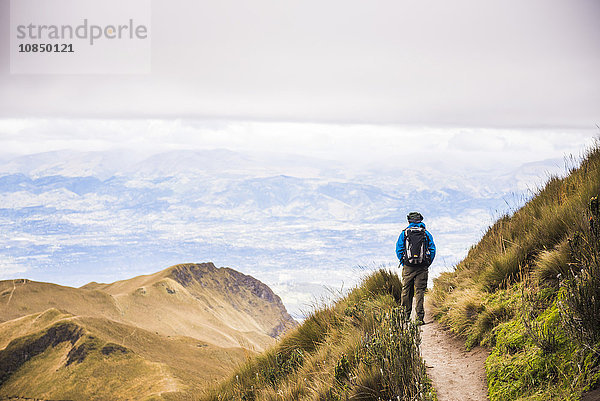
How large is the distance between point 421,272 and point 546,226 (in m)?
2.41

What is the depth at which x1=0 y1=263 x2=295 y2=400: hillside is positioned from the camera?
51719mm

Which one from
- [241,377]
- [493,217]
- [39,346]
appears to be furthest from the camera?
[39,346]

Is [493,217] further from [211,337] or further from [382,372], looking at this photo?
[211,337]

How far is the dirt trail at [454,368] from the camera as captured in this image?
5.35 meters

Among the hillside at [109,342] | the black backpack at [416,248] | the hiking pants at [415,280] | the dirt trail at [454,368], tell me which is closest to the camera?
the dirt trail at [454,368]

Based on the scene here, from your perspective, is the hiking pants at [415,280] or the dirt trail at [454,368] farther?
the hiking pants at [415,280]

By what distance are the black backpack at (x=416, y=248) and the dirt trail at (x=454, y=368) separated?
1575 mm

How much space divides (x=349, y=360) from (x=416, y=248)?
316cm

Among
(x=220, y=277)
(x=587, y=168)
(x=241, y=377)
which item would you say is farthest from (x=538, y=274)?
(x=220, y=277)

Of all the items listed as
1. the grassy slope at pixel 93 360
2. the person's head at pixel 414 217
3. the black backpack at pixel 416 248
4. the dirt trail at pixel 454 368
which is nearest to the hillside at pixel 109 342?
the grassy slope at pixel 93 360

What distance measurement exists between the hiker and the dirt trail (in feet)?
5.05

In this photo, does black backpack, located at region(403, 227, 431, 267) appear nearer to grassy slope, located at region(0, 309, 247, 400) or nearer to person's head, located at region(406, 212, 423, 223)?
person's head, located at region(406, 212, 423, 223)

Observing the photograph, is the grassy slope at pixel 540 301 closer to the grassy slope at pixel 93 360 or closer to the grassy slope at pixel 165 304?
the grassy slope at pixel 93 360

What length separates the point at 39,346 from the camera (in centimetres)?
5831
